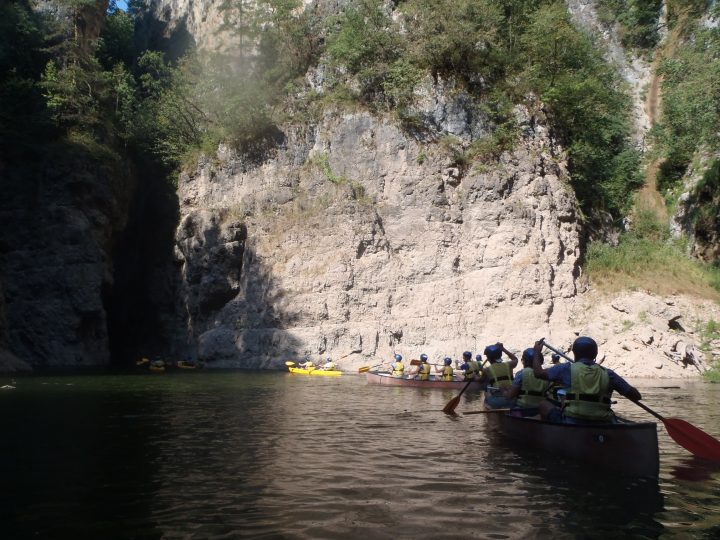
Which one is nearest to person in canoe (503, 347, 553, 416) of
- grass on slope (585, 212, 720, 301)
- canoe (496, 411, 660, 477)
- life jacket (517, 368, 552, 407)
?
life jacket (517, 368, 552, 407)

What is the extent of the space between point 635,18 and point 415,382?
31261mm

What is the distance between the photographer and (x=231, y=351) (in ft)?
88.2

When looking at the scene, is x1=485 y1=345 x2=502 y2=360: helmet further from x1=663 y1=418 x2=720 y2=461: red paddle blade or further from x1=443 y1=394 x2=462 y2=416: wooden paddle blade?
x1=663 y1=418 x2=720 y2=461: red paddle blade

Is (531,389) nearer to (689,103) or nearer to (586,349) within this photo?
(586,349)

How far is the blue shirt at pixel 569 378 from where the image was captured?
21.5 ft

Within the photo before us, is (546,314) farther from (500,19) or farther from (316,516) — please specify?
(316,516)

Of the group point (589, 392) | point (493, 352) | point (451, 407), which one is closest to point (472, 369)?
point (451, 407)

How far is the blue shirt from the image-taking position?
6555mm

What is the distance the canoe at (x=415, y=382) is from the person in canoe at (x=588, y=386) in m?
9.10

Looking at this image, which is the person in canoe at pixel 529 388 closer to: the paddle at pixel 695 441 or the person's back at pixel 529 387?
the person's back at pixel 529 387

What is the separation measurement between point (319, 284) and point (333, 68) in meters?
12.0

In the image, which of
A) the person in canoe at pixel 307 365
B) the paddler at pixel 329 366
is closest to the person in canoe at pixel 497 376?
the paddler at pixel 329 366

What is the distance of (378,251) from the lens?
26.0 meters

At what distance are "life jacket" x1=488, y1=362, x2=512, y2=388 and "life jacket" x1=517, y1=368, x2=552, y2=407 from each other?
138cm
